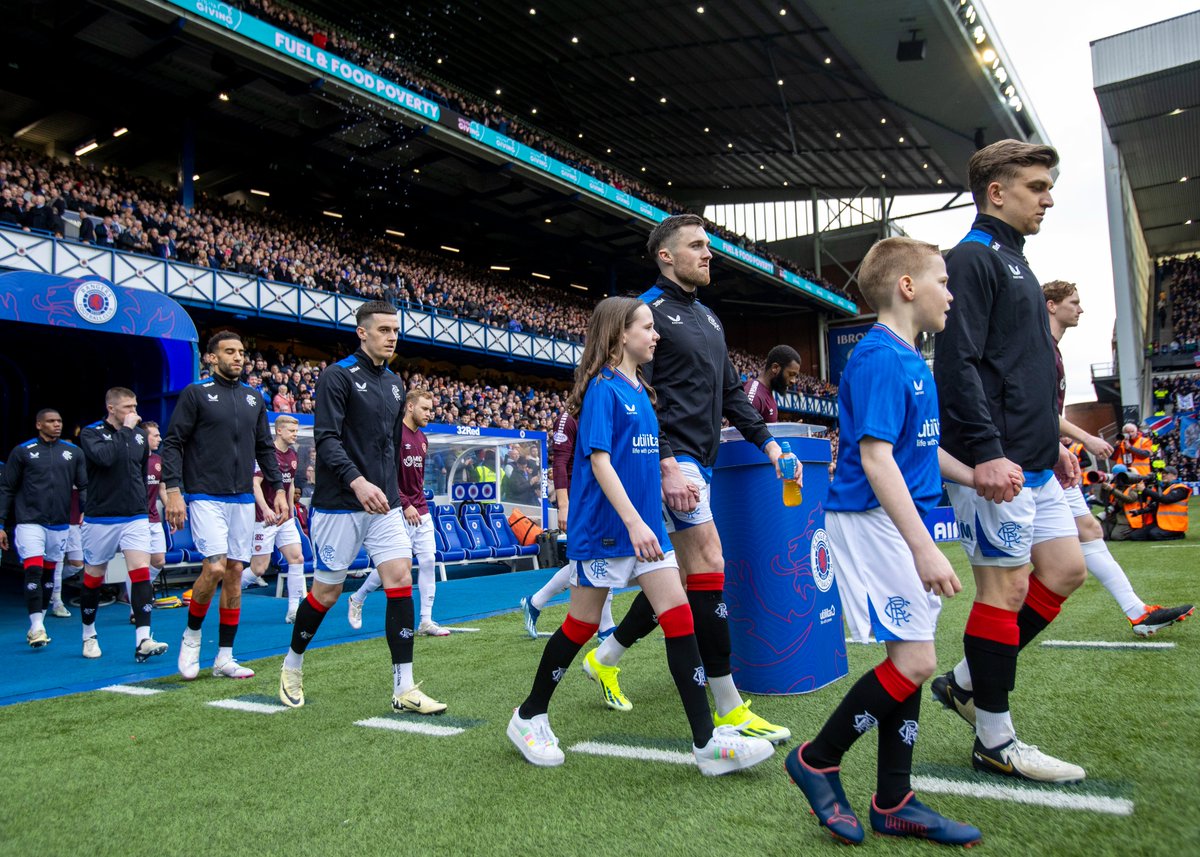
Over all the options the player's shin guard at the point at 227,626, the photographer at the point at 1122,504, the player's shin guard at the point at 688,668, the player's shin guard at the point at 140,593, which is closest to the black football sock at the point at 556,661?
the player's shin guard at the point at 688,668

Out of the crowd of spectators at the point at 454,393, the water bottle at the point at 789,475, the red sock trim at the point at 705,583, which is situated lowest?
the red sock trim at the point at 705,583

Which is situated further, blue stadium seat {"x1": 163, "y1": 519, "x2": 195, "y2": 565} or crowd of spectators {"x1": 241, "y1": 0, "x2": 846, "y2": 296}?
crowd of spectators {"x1": 241, "y1": 0, "x2": 846, "y2": 296}

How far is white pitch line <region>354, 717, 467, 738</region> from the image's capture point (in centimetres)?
367

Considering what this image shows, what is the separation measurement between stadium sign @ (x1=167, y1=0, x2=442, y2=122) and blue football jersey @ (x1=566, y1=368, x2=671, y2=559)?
18.2m

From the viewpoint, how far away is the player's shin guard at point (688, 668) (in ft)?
9.58

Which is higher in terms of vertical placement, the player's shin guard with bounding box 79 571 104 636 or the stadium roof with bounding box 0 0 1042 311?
the stadium roof with bounding box 0 0 1042 311

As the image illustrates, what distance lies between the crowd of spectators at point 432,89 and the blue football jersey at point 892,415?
21.0m

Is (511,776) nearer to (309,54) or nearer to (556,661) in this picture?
(556,661)

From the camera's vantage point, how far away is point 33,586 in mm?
7137

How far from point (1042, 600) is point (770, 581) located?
1.30m

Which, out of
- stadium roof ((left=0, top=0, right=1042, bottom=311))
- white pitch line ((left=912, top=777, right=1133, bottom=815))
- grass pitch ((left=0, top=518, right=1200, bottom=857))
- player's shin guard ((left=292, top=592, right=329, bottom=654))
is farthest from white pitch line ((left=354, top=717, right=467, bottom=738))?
stadium roof ((left=0, top=0, right=1042, bottom=311))

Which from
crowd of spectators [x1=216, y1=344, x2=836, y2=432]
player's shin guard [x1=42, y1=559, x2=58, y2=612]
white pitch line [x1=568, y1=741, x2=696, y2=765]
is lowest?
player's shin guard [x1=42, y1=559, x2=58, y2=612]

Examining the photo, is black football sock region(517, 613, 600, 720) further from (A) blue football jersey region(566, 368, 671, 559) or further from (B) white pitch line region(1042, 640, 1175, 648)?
(B) white pitch line region(1042, 640, 1175, 648)

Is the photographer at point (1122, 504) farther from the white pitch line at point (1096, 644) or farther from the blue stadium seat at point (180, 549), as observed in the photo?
the blue stadium seat at point (180, 549)
